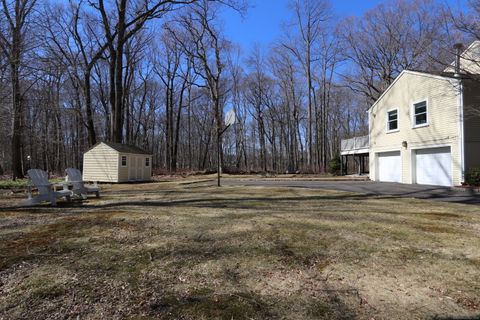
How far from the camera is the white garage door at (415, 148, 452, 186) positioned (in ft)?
52.2

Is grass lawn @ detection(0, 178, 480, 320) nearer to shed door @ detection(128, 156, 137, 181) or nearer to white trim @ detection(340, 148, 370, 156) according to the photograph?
shed door @ detection(128, 156, 137, 181)

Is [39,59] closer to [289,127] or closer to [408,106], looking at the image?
[408,106]

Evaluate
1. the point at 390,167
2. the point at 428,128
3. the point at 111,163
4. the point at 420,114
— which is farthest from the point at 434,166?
the point at 111,163

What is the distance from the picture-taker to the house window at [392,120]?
2003cm

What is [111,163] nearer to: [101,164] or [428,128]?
[101,164]

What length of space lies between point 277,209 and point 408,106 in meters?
14.7

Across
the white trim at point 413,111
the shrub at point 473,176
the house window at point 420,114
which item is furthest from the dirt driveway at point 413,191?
the house window at point 420,114

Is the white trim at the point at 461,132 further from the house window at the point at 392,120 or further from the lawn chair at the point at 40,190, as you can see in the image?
the lawn chair at the point at 40,190

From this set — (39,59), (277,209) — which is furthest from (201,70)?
(277,209)

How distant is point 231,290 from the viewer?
310 cm

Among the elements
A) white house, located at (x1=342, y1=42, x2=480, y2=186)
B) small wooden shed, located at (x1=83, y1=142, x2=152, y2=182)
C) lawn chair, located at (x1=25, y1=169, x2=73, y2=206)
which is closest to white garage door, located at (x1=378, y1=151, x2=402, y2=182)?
white house, located at (x1=342, y1=42, x2=480, y2=186)

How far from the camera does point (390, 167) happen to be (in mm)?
20328

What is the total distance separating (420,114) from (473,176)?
4.73 m

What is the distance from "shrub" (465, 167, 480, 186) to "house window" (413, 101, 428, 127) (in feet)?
12.2
